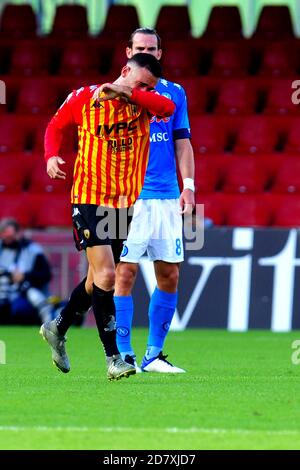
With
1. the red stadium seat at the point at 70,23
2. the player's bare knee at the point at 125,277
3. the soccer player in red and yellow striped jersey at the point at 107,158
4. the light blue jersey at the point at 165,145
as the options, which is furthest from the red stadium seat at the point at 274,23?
the soccer player in red and yellow striped jersey at the point at 107,158

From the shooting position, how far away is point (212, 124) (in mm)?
14484

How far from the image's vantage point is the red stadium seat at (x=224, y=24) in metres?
16.0

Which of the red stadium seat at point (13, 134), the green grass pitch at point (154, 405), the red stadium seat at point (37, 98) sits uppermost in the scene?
the red stadium seat at point (37, 98)

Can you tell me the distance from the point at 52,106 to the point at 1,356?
6.58 metres

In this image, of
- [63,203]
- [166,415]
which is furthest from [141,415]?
[63,203]

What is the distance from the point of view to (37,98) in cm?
1502

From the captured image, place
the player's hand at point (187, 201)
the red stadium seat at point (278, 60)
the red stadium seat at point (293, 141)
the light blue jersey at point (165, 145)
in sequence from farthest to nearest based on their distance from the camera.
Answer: the red stadium seat at point (278, 60) < the red stadium seat at point (293, 141) < the light blue jersey at point (165, 145) < the player's hand at point (187, 201)

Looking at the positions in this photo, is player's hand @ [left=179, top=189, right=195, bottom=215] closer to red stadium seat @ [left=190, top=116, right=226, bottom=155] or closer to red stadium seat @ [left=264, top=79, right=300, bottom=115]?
red stadium seat @ [left=190, top=116, right=226, bottom=155]

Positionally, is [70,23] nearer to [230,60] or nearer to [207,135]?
[230,60]

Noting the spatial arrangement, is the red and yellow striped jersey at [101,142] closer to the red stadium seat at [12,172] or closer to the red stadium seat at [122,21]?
the red stadium seat at [12,172]

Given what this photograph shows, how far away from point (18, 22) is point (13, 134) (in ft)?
7.67

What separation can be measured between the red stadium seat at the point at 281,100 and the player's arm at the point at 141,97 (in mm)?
8055
